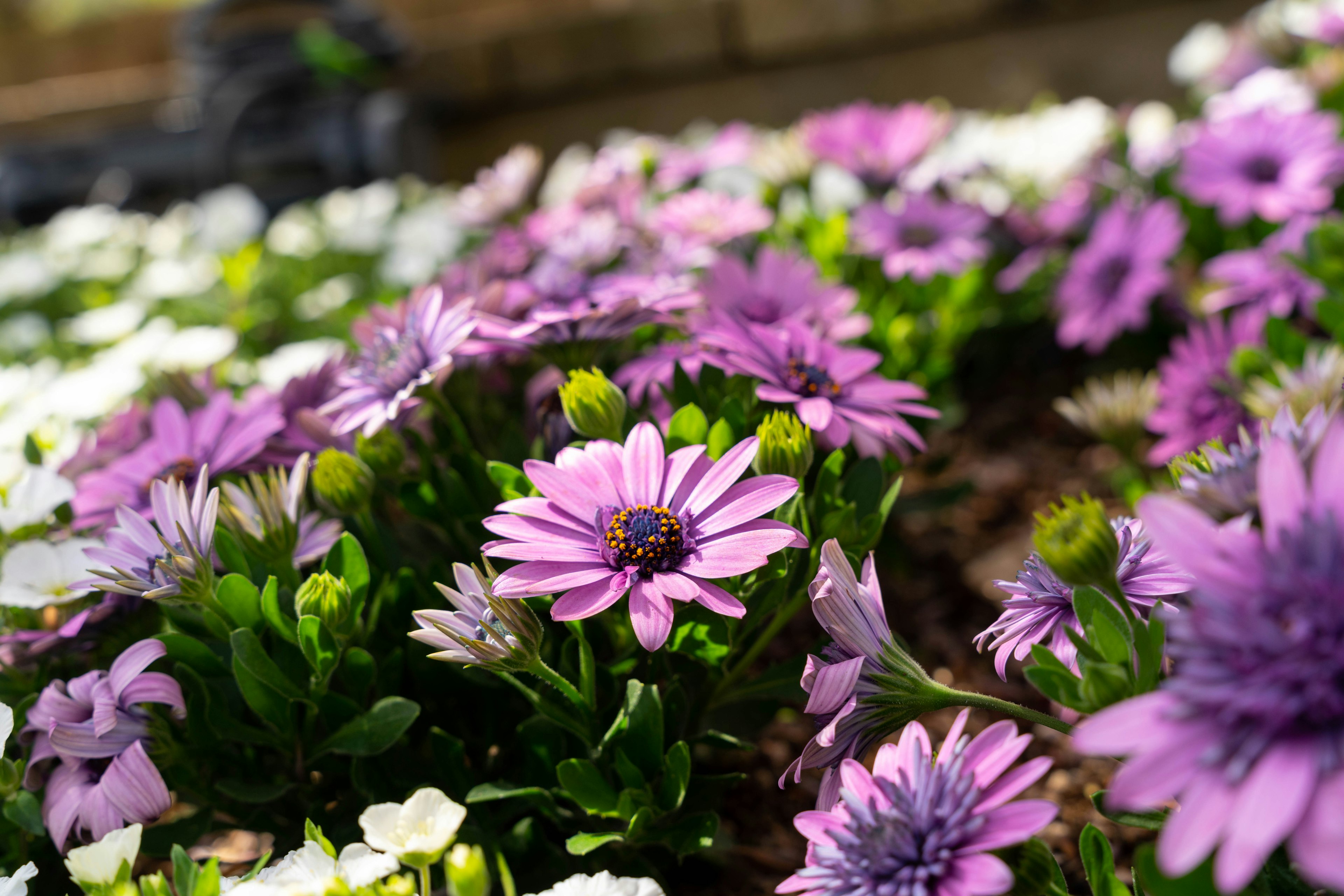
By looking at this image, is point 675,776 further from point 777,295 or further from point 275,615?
point 777,295

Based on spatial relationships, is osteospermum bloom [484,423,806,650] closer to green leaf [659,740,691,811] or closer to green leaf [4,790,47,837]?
green leaf [659,740,691,811]

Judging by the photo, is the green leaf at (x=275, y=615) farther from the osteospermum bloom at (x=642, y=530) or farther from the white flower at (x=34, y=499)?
the white flower at (x=34, y=499)

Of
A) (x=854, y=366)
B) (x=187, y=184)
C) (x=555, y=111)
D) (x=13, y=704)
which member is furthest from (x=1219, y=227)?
(x=187, y=184)

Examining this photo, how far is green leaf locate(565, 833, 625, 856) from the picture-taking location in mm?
861

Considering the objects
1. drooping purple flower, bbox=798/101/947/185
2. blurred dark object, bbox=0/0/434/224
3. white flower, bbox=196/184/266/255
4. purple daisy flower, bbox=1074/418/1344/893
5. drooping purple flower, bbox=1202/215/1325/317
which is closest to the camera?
purple daisy flower, bbox=1074/418/1344/893

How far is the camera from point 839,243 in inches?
76.2

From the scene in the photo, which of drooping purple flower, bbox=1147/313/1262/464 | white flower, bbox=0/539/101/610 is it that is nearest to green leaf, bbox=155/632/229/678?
white flower, bbox=0/539/101/610

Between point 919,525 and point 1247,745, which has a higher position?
point 1247,745

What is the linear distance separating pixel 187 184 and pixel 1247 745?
523 centimetres

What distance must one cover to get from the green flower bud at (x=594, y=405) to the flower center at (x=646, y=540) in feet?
0.45

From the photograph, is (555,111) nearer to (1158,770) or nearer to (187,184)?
(187,184)

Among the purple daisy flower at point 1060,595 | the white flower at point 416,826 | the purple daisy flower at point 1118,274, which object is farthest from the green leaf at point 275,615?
the purple daisy flower at point 1118,274

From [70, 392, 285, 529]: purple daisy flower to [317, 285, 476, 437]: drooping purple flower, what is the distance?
9 cm

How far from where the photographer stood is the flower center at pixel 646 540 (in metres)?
0.83
